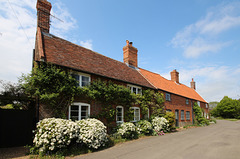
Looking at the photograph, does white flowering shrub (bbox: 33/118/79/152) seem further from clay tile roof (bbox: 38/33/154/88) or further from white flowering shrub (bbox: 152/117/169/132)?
white flowering shrub (bbox: 152/117/169/132)

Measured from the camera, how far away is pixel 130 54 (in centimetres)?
2036

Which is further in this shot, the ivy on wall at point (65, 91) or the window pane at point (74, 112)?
the window pane at point (74, 112)

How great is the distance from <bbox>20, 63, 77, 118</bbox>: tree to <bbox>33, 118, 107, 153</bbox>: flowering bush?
4.50 ft

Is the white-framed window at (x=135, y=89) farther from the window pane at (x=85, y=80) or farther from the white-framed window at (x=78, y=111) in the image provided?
the white-framed window at (x=78, y=111)

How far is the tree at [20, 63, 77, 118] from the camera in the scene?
28.3 ft

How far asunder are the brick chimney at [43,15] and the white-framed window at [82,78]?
5.27 m

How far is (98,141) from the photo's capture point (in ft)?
27.5

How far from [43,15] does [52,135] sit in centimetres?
1025

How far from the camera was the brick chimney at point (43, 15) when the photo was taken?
41.3 feet

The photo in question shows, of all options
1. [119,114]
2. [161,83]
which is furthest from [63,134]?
[161,83]

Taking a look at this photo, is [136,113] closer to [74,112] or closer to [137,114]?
[137,114]

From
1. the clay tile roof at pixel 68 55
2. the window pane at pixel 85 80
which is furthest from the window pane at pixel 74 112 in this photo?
the clay tile roof at pixel 68 55

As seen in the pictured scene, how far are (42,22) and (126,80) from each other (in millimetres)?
8647

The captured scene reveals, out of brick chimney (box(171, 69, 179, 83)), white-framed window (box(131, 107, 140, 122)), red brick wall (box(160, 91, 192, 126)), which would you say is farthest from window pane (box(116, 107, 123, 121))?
brick chimney (box(171, 69, 179, 83))
